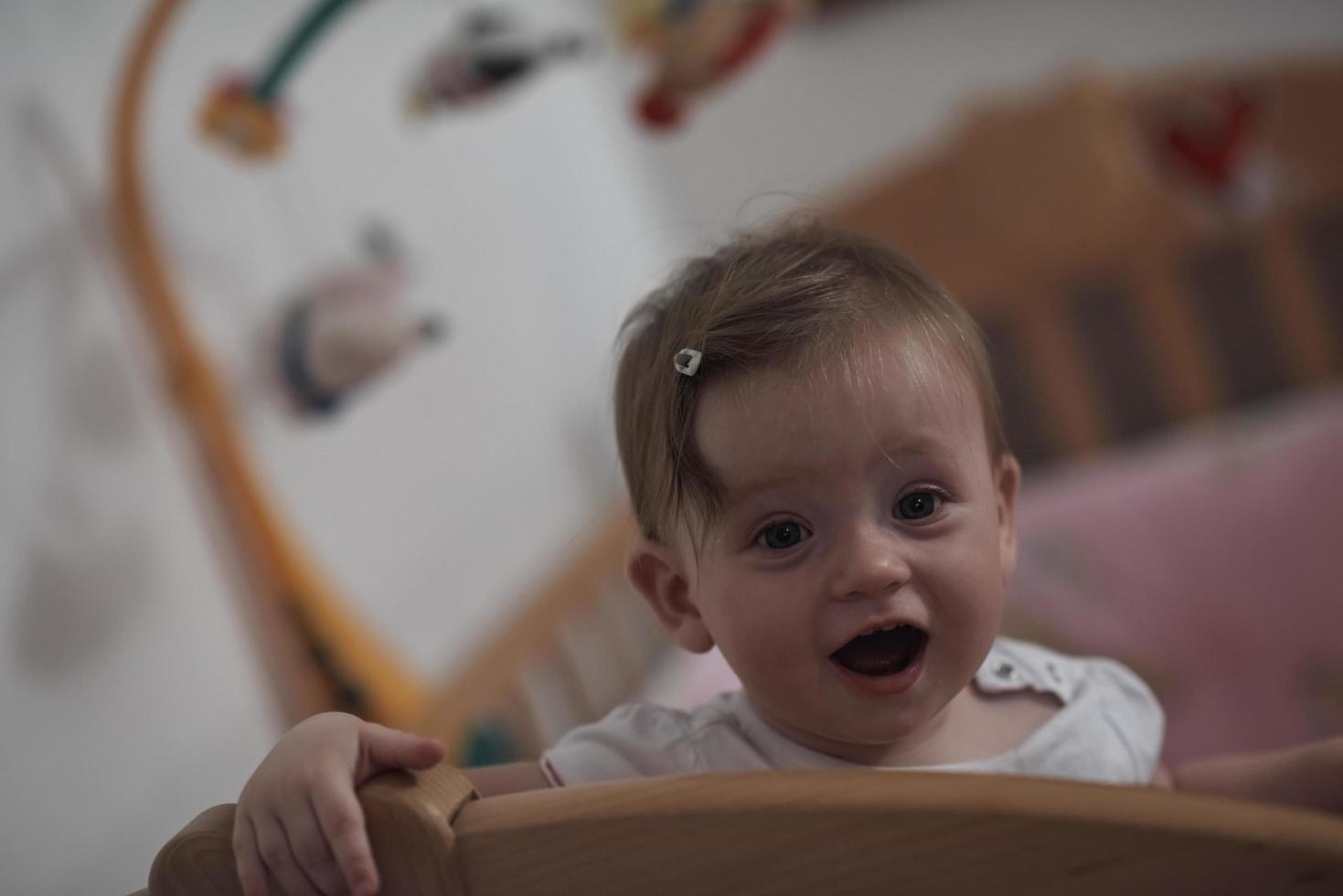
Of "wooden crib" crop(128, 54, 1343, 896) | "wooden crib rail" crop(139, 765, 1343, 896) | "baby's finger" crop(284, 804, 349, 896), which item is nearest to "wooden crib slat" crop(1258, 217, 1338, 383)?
"wooden crib" crop(128, 54, 1343, 896)

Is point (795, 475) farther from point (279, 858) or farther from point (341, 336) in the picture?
point (341, 336)

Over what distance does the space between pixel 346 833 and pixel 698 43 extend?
621 mm

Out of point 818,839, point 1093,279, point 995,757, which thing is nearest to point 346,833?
point 818,839

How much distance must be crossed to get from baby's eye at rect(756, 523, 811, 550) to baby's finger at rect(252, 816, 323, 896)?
0.20 meters

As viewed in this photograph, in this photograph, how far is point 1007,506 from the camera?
1.76 feet

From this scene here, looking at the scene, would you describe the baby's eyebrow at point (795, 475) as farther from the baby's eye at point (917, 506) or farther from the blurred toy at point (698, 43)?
the blurred toy at point (698, 43)

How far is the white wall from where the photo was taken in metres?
0.84

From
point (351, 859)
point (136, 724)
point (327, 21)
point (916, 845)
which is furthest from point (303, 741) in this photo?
point (327, 21)

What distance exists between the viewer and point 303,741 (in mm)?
400

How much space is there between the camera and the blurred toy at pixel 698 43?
832 mm

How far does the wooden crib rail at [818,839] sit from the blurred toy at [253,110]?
672mm

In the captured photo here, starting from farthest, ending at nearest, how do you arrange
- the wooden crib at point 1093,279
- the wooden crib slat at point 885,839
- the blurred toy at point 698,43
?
the wooden crib at point 1093,279 < the blurred toy at point 698,43 < the wooden crib slat at point 885,839

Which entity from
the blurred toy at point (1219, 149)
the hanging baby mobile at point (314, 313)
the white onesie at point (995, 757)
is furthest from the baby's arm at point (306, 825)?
the blurred toy at point (1219, 149)

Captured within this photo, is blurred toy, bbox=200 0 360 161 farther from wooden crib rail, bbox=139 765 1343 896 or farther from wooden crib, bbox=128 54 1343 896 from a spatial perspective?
wooden crib rail, bbox=139 765 1343 896
